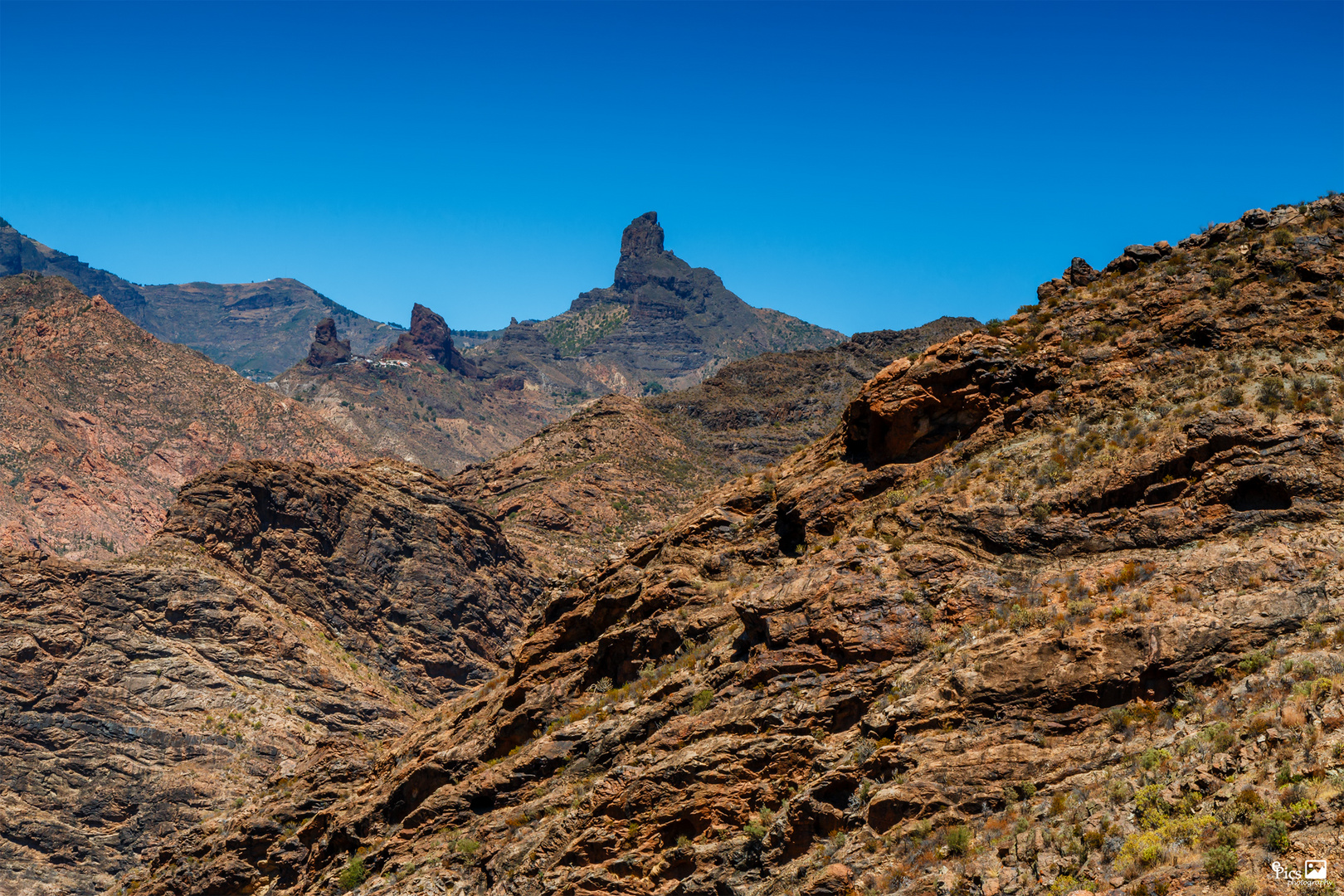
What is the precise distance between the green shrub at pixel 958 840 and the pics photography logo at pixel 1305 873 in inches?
230

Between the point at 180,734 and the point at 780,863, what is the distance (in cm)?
6248

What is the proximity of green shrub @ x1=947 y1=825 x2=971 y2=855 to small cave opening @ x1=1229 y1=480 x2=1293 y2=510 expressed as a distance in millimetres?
8973

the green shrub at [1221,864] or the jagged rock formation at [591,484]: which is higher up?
the jagged rock formation at [591,484]

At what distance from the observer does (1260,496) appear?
2334 cm

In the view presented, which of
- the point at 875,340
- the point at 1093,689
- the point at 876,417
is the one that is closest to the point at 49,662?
the point at 876,417

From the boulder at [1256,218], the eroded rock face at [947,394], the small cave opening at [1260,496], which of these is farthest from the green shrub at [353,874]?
the boulder at [1256,218]

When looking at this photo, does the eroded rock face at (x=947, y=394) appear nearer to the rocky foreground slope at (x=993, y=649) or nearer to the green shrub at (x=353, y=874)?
the rocky foreground slope at (x=993, y=649)

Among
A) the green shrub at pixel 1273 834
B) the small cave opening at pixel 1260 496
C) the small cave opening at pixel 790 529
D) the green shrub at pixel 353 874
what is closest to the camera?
the green shrub at pixel 1273 834

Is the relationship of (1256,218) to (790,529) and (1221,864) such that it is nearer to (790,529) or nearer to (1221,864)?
(790,529)

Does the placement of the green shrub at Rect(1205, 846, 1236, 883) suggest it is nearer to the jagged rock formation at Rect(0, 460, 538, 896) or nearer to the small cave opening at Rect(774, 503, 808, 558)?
the small cave opening at Rect(774, 503, 808, 558)

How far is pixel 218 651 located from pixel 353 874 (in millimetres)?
49252

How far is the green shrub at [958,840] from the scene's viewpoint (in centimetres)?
2003

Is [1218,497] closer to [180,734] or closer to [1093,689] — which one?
[1093,689]

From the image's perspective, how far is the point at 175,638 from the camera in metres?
79.5
